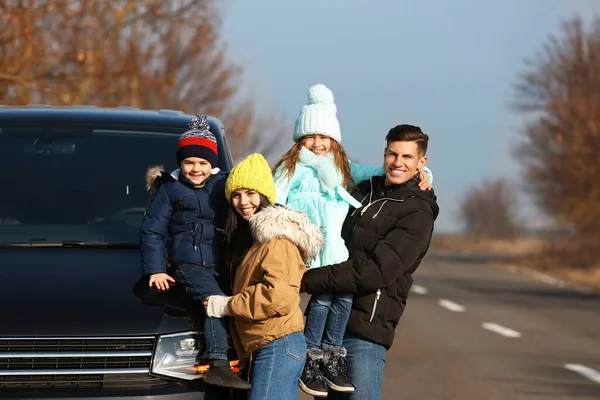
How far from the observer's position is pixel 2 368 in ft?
16.7

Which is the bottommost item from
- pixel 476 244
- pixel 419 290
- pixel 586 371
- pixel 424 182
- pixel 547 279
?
pixel 476 244

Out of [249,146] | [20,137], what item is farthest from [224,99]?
[20,137]

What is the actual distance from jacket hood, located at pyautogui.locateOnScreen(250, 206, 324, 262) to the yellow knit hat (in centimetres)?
10

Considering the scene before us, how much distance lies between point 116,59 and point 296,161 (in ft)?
82.0

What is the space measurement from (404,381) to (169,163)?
700cm

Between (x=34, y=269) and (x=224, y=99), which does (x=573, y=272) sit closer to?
(x=224, y=99)

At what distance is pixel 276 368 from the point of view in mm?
5281

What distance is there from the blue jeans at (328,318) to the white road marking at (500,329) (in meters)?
14.3

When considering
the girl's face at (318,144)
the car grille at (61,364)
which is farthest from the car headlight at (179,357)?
the girl's face at (318,144)

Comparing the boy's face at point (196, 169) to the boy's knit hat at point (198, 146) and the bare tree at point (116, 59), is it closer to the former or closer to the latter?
the boy's knit hat at point (198, 146)

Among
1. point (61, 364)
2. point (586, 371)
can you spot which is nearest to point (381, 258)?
point (61, 364)

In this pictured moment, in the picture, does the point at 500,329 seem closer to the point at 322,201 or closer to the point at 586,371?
the point at 586,371

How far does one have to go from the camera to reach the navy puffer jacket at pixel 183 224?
548 centimetres

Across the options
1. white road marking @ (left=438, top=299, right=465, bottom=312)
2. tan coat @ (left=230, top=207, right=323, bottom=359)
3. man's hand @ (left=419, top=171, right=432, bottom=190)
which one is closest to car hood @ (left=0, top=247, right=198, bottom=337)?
tan coat @ (left=230, top=207, right=323, bottom=359)
